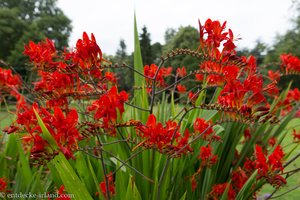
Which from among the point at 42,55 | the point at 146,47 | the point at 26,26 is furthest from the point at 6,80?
the point at 146,47

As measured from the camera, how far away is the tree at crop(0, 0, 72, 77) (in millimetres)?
21730

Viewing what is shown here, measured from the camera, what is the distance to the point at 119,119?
1084 millimetres

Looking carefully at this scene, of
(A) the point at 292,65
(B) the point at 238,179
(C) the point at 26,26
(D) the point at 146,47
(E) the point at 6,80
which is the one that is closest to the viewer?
(B) the point at 238,179

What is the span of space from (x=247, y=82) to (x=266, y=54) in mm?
20751

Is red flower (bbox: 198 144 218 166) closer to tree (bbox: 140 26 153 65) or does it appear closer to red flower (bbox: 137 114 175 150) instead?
red flower (bbox: 137 114 175 150)

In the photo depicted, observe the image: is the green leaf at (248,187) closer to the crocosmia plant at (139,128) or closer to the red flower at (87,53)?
the crocosmia plant at (139,128)

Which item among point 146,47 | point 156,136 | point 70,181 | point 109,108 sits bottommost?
point 70,181

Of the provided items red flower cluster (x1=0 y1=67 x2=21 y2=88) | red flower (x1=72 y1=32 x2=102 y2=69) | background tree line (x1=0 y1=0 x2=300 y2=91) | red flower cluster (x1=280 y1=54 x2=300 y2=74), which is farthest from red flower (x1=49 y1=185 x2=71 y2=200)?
background tree line (x1=0 y1=0 x2=300 y2=91)

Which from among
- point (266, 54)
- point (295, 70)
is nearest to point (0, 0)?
point (266, 54)

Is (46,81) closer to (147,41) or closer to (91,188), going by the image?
(91,188)

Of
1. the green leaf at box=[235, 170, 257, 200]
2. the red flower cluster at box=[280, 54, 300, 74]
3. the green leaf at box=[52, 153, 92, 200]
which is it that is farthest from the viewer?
the red flower cluster at box=[280, 54, 300, 74]

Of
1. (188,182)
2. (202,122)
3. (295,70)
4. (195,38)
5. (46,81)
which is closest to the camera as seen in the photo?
(46,81)

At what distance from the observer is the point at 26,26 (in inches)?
897

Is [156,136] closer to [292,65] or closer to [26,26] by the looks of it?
[292,65]
